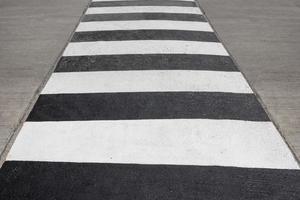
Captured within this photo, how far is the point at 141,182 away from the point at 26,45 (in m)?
4.86

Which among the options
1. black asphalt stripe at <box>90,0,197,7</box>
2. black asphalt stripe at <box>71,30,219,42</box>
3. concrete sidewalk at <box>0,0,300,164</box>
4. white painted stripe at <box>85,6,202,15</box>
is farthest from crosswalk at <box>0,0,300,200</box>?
black asphalt stripe at <box>90,0,197,7</box>

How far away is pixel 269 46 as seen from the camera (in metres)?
8.14

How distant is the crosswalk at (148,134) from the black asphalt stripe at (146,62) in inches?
0.7

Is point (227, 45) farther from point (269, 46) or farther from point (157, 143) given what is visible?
point (157, 143)

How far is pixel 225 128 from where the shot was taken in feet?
17.3

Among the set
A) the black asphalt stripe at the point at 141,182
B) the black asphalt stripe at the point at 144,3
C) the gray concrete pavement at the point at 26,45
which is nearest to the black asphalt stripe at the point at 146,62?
the gray concrete pavement at the point at 26,45

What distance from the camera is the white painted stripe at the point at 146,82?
6.34 metres

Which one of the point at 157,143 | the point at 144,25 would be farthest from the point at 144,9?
the point at 157,143

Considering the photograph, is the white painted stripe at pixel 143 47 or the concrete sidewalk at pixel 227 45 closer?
the concrete sidewalk at pixel 227 45

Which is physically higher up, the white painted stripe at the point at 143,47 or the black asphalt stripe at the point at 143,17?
the white painted stripe at the point at 143,47

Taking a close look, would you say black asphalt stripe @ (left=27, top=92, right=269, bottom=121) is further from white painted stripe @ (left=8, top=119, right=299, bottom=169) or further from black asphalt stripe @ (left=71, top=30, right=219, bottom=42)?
black asphalt stripe @ (left=71, top=30, right=219, bottom=42)

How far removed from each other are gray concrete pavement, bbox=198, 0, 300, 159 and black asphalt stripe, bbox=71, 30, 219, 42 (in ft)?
1.36

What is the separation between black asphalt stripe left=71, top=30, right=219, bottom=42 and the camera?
8.69 metres

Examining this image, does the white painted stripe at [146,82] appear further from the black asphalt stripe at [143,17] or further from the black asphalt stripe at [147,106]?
the black asphalt stripe at [143,17]
